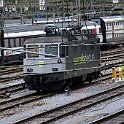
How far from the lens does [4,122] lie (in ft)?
57.0

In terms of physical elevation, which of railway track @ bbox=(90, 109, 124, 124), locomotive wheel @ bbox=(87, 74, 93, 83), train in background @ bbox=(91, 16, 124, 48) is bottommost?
locomotive wheel @ bbox=(87, 74, 93, 83)

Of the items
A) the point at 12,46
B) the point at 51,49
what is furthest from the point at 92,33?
the point at 51,49

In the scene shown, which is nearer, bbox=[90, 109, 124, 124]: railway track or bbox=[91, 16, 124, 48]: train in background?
bbox=[90, 109, 124, 124]: railway track

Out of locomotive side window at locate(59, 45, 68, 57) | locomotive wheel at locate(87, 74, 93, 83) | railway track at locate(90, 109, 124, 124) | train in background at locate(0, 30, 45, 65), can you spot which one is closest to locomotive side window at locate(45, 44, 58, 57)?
locomotive side window at locate(59, 45, 68, 57)

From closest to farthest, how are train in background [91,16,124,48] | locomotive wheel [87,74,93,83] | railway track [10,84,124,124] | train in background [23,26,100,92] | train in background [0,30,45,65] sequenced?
railway track [10,84,124,124], train in background [23,26,100,92], locomotive wheel [87,74,93,83], train in background [0,30,45,65], train in background [91,16,124,48]

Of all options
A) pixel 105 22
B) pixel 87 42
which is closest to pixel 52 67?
pixel 87 42

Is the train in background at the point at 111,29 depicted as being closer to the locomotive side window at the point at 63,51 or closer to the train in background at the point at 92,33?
the train in background at the point at 92,33

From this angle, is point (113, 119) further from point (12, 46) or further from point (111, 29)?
point (111, 29)

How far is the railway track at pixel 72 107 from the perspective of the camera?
688 inches

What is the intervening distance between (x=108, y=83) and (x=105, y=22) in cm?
2751

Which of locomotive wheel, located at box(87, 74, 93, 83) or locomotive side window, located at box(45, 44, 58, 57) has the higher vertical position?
locomotive side window, located at box(45, 44, 58, 57)

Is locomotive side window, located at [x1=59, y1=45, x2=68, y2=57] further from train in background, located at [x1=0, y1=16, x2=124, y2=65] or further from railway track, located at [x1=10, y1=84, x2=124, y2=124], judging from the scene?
train in background, located at [x1=0, y1=16, x2=124, y2=65]

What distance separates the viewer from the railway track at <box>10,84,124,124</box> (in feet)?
57.4

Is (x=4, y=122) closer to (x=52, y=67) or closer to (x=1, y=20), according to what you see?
(x=52, y=67)
